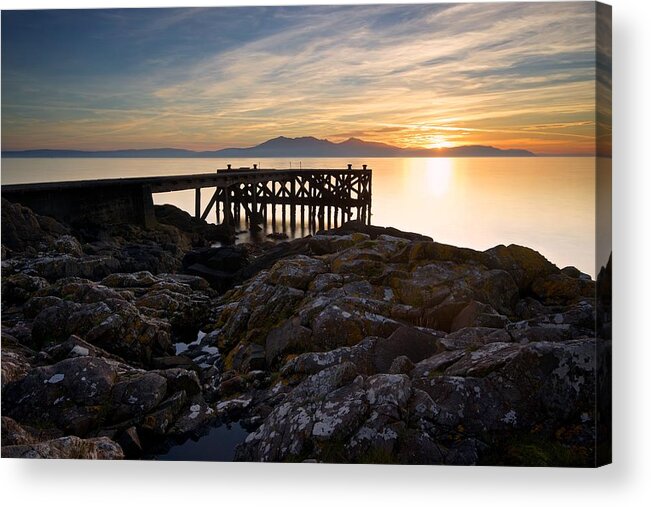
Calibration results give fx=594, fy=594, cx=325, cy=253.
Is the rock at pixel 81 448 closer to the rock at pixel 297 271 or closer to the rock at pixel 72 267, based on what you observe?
the rock at pixel 72 267

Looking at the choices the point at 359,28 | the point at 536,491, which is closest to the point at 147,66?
the point at 359,28

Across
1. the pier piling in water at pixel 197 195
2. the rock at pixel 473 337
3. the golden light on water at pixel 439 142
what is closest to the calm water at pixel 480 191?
the golden light on water at pixel 439 142

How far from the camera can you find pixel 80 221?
31.7 ft

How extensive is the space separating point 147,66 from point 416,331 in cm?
433

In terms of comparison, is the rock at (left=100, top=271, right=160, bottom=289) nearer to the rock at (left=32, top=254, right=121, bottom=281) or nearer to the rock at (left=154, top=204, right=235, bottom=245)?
the rock at (left=32, top=254, right=121, bottom=281)

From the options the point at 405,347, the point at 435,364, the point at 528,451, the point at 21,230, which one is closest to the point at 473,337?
the point at 435,364

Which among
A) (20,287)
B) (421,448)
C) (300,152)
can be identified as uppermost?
(300,152)

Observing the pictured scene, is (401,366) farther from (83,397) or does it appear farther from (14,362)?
(14,362)

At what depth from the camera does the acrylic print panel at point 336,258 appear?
567cm

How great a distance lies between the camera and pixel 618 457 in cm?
587

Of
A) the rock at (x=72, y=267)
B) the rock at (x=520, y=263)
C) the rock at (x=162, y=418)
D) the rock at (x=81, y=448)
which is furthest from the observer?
the rock at (x=72, y=267)

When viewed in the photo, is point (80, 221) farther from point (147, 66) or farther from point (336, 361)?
point (336, 361)

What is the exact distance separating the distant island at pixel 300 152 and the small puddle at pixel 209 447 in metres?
3.50

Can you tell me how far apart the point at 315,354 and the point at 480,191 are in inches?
120
